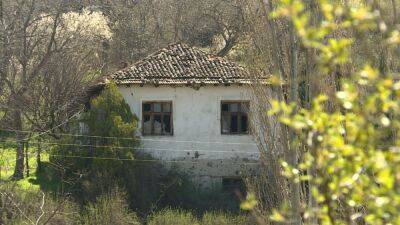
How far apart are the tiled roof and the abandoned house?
0.11 feet

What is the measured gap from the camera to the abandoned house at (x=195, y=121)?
79.8 ft

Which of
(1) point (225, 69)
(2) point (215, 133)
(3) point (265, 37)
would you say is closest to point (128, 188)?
(2) point (215, 133)

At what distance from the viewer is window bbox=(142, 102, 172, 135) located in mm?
24484

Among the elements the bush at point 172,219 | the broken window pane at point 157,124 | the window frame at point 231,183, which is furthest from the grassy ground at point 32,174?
the window frame at point 231,183

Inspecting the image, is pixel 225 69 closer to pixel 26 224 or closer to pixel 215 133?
pixel 215 133

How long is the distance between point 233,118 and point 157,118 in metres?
2.57

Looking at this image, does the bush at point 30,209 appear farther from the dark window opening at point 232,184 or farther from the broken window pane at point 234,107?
the broken window pane at point 234,107

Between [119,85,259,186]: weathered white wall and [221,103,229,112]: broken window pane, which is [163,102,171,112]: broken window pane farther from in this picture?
[221,103,229,112]: broken window pane

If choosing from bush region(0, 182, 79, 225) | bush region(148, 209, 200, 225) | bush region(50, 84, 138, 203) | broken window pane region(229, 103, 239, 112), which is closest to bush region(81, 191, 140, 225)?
bush region(0, 182, 79, 225)

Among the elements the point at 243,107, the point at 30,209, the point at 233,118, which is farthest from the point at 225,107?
the point at 30,209

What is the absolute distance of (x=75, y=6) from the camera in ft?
123

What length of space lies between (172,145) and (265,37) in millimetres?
10575

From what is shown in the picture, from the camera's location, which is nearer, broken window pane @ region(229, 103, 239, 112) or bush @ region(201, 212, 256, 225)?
bush @ region(201, 212, 256, 225)

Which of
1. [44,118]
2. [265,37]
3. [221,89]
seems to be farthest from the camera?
[44,118]
